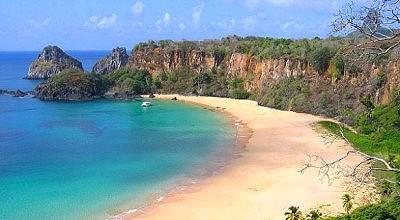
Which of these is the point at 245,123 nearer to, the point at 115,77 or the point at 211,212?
the point at 211,212

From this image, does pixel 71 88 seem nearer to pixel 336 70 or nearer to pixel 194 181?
pixel 336 70

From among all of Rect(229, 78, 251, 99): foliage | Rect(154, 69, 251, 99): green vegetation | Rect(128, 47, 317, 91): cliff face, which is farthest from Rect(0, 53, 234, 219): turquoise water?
Rect(128, 47, 317, 91): cliff face

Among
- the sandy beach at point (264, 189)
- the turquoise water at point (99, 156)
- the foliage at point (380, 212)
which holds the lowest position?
the turquoise water at point (99, 156)

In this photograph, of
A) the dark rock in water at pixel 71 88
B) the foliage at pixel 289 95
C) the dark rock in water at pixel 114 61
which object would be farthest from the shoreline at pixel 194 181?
the dark rock in water at pixel 114 61

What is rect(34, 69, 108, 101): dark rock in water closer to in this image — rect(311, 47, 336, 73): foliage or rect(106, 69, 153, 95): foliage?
rect(106, 69, 153, 95): foliage

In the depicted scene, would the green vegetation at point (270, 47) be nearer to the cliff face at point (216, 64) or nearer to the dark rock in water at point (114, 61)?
the cliff face at point (216, 64)

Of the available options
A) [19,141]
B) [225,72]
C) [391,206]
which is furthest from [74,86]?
[391,206]

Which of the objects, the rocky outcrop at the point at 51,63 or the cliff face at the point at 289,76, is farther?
the rocky outcrop at the point at 51,63
